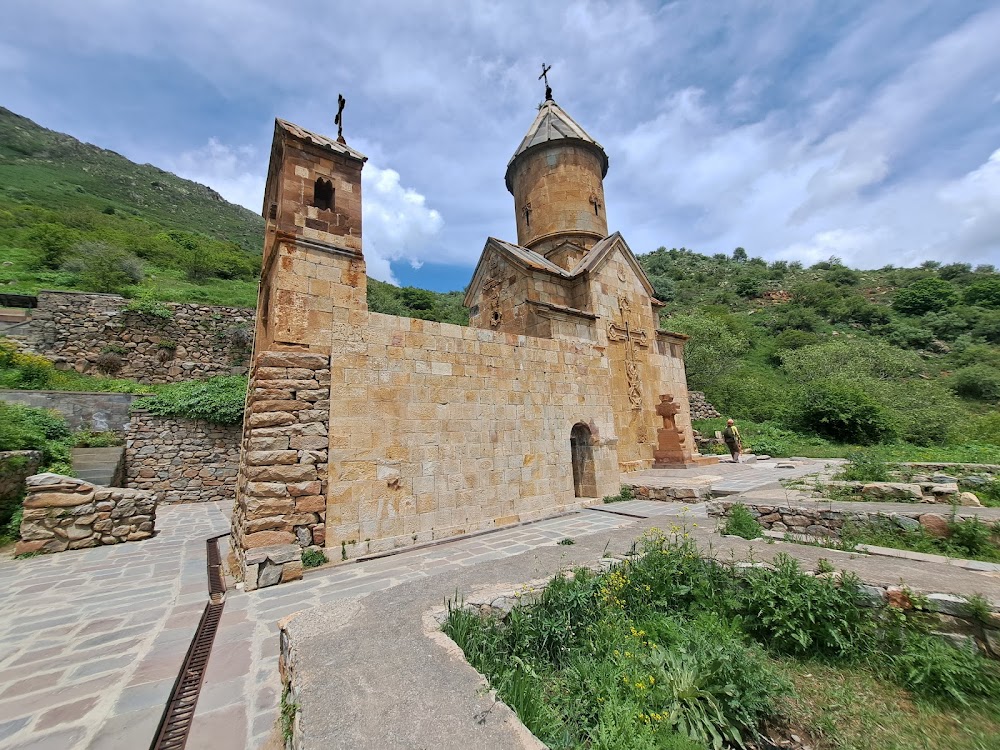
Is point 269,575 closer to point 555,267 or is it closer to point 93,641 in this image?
point 93,641

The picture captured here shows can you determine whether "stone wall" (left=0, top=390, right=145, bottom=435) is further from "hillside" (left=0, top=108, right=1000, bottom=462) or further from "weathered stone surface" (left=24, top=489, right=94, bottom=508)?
"hillside" (left=0, top=108, right=1000, bottom=462)

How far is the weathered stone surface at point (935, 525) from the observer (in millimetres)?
4551

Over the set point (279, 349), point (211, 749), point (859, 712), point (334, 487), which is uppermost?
point (279, 349)

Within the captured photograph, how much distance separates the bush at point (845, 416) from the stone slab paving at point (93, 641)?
72.8 feet

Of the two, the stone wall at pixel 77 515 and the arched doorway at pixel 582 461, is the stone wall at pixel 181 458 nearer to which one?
the stone wall at pixel 77 515

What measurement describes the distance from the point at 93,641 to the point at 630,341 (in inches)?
460

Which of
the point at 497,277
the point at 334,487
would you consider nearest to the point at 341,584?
the point at 334,487

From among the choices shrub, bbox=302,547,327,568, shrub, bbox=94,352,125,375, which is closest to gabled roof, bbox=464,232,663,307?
shrub, bbox=302,547,327,568

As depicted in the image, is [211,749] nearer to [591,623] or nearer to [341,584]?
[341,584]

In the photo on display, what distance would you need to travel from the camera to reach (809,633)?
3.11m

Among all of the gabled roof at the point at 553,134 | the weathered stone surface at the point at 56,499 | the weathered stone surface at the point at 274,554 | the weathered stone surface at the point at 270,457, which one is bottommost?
the weathered stone surface at the point at 274,554

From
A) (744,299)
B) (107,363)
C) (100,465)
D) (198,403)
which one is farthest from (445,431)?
(744,299)

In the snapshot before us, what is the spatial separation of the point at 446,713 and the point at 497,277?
33.5 feet

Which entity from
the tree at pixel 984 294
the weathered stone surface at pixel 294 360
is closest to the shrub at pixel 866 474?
the weathered stone surface at pixel 294 360
